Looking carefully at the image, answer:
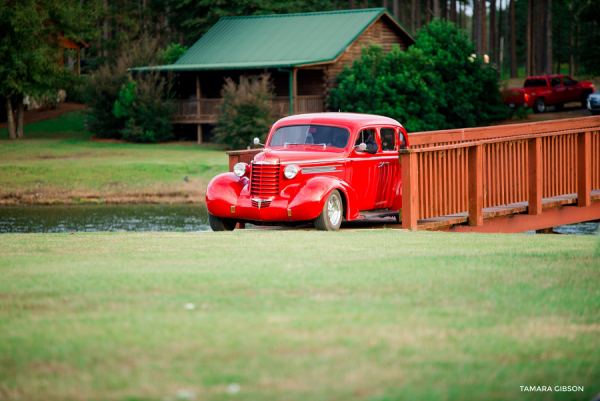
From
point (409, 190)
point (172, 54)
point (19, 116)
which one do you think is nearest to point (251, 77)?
point (172, 54)

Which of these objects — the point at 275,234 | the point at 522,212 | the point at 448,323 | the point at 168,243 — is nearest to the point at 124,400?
the point at 448,323

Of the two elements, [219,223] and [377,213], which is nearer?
[377,213]

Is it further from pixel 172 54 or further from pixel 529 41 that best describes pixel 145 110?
pixel 529 41

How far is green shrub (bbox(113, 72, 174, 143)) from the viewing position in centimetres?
3588

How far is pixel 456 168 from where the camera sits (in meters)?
12.6

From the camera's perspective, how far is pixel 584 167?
1442 centimetres

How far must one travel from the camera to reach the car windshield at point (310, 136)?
12348 mm

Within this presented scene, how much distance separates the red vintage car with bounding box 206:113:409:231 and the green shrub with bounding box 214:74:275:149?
761 inches

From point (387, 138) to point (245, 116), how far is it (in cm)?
1998

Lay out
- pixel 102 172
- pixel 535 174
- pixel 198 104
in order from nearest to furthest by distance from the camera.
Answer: pixel 535 174 < pixel 102 172 < pixel 198 104

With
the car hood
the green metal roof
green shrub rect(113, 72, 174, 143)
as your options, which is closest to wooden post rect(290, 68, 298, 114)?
the green metal roof

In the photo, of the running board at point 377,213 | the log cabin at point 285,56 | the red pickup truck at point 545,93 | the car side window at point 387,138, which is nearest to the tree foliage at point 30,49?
the log cabin at point 285,56

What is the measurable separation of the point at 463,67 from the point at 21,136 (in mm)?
22506

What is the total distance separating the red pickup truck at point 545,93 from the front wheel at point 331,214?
30.0 m
